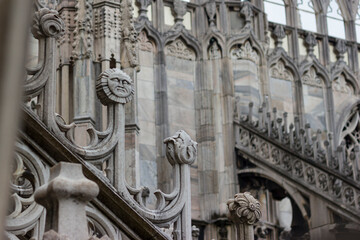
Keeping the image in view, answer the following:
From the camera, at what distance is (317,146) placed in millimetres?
16859

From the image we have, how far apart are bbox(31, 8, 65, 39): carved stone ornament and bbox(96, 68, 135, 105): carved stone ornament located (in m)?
0.40

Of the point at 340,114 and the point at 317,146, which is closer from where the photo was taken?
the point at 317,146

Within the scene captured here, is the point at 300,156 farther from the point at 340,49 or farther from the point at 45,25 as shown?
the point at 45,25

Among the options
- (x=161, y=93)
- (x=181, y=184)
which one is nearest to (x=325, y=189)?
(x=161, y=93)

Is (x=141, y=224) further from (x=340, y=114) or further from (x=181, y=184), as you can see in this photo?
(x=340, y=114)

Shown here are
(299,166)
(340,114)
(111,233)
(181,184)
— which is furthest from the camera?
(340,114)

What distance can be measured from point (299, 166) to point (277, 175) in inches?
17.6

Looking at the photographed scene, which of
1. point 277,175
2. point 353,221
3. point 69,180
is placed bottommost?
point 69,180

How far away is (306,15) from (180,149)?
15787mm

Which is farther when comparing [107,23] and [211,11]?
[211,11]

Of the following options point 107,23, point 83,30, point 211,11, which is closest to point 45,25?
point 107,23

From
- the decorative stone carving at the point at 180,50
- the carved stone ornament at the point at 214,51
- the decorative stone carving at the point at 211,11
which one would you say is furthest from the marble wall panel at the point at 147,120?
the decorative stone carving at the point at 211,11

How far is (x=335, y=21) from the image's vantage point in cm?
2120

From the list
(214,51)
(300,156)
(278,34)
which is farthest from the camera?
(278,34)
